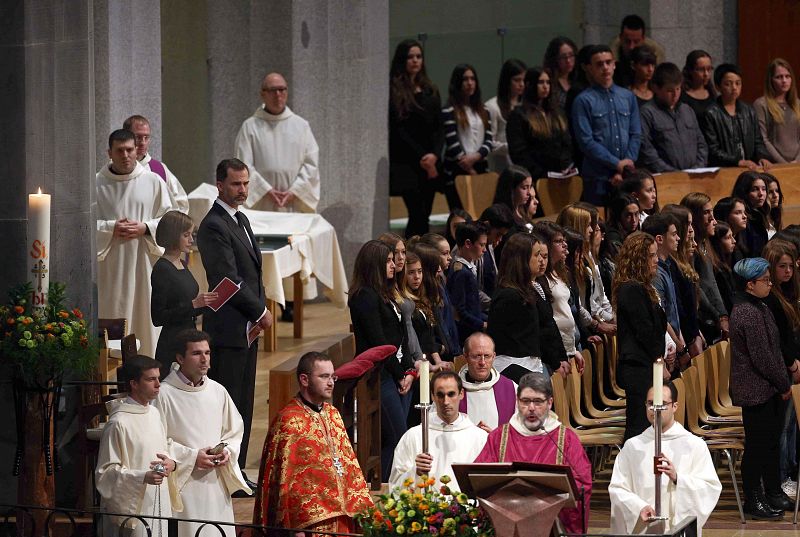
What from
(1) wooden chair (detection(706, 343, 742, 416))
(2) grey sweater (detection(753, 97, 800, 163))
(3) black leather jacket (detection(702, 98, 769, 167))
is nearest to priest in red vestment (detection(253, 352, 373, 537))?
(1) wooden chair (detection(706, 343, 742, 416))

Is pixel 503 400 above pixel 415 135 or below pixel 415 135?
below

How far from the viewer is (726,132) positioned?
13711 mm

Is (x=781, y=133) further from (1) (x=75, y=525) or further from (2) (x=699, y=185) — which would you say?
(1) (x=75, y=525)

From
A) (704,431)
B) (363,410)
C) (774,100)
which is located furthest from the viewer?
(774,100)

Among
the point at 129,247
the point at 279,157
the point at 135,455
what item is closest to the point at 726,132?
the point at 279,157

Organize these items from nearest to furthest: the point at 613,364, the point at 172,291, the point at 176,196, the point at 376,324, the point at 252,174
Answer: the point at 172,291, the point at 376,324, the point at 613,364, the point at 176,196, the point at 252,174

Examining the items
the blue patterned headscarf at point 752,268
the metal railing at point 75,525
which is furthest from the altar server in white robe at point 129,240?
the blue patterned headscarf at point 752,268

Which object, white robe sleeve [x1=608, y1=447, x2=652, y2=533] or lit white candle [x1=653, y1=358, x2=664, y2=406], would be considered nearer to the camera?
lit white candle [x1=653, y1=358, x2=664, y2=406]

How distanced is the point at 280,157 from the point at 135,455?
20.2 feet

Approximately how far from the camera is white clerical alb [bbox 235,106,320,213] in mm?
13516

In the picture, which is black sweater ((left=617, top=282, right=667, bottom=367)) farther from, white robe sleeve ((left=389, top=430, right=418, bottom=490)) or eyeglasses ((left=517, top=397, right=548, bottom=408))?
white robe sleeve ((left=389, top=430, right=418, bottom=490))

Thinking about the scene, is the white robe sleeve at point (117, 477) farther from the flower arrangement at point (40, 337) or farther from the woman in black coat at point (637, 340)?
the woman in black coat at point (637, 340)

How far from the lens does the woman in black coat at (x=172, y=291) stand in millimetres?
8883

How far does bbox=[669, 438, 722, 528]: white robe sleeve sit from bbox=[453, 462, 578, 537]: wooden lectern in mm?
1629
